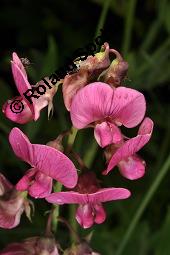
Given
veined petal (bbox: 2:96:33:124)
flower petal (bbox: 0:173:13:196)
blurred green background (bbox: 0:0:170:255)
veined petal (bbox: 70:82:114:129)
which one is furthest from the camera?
blurred green background (bbox: 0:0:170:255)

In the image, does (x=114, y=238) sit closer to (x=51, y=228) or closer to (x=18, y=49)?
(x=51, y=228)

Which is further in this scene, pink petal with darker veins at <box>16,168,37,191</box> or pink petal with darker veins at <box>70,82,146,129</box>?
pink petal with darker veins at <box>16,168,37,191</box>

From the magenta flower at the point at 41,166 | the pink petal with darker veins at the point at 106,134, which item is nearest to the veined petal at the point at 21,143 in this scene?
the magenta flower at the point at 41,166

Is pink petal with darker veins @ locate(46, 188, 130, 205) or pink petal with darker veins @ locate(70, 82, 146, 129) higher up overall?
pink petal with darker veins @ locate(70, 82, 146, 129)

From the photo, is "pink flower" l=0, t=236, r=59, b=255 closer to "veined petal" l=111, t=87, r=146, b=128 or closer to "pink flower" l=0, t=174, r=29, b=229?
"pink flower" l=0, t=174, r=29, b=229

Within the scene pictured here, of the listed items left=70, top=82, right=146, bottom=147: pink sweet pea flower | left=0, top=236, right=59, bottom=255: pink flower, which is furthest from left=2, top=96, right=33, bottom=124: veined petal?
left=0, top=236, right=59, bottom=255: pink flower

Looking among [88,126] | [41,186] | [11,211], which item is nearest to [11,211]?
[11,211]

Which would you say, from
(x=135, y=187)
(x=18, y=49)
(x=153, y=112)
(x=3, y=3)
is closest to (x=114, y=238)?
(x=135, y=187)

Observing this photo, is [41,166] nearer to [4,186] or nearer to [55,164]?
[55,164]
